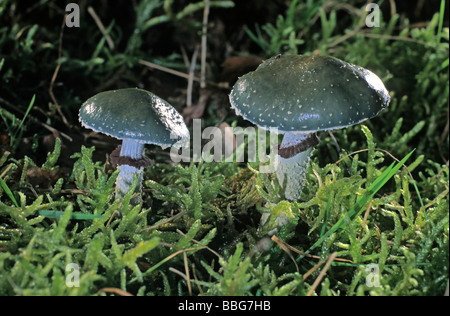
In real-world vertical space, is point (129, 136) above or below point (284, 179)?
above

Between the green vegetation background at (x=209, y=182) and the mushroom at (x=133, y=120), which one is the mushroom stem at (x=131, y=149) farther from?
the green vegetation background at (x=209, y=182)

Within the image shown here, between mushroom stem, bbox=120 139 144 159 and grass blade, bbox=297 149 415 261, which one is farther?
mushroom stem, bbox=120 139 144 159

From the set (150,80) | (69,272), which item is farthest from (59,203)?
(150,80)

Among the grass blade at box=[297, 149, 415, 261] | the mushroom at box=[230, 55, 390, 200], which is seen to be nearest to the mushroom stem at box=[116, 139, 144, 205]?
the mushroom at box=[230, 55, 390, 200]

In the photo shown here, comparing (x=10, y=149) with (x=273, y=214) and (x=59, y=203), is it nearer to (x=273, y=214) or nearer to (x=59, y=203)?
(x=59, y=203)

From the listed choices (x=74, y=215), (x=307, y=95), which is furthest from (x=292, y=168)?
(x=74, y=215)

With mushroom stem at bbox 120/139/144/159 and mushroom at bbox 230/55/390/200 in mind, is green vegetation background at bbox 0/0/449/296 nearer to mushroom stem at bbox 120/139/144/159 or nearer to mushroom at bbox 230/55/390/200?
mushroom stem at bbox 120/139/144/159

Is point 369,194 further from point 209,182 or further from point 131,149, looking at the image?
point 131,149
